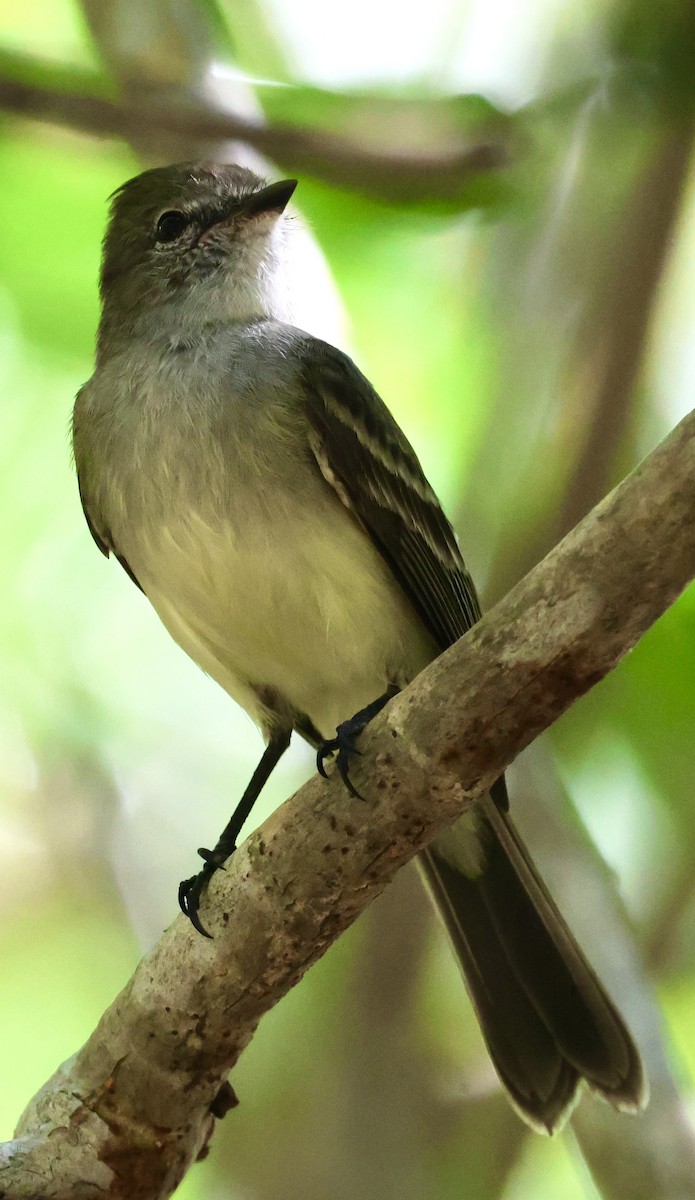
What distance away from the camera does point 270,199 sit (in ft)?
11.3

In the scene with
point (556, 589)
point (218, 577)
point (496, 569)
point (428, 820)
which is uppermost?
point (496, 569)

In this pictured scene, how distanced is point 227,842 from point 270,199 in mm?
1687

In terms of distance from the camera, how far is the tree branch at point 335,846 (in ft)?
6.81

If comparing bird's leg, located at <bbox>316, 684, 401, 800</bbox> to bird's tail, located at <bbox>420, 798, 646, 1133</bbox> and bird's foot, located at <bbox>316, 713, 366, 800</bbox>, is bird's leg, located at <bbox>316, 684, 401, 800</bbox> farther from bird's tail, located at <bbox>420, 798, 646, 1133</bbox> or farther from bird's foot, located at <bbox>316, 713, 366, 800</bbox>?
bird's tail, located at <bbox>420, 798, 646, 1133</bbox>

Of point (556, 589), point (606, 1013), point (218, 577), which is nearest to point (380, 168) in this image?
point (218, 577)

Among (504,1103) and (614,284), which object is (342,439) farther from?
(504,1103)

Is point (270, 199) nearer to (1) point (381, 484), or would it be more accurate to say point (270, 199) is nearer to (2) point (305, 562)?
(1) point (381, 484)

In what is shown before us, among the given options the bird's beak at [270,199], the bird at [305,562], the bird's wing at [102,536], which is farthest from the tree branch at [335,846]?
the bird's beak at [270,199]

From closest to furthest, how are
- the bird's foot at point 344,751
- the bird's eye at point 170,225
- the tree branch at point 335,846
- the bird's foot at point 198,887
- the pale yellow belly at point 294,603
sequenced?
the tree branch at point 335,846
the bird's foot at point 344,751
the bird's foot at point 198,887
the pale yellow belly at point 294,603
the bird's eye at point 170,225

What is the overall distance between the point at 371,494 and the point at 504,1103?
6.00ft

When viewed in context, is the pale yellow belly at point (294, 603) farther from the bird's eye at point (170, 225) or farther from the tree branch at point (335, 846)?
the bird's eye at point (170, 225)

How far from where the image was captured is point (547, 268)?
4.11m

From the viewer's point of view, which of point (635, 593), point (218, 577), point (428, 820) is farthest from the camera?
point (218, 577)

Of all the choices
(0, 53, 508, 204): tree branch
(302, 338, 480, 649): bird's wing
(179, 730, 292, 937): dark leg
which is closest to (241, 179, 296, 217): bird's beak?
(0, 53, 508, 204): tree branch
